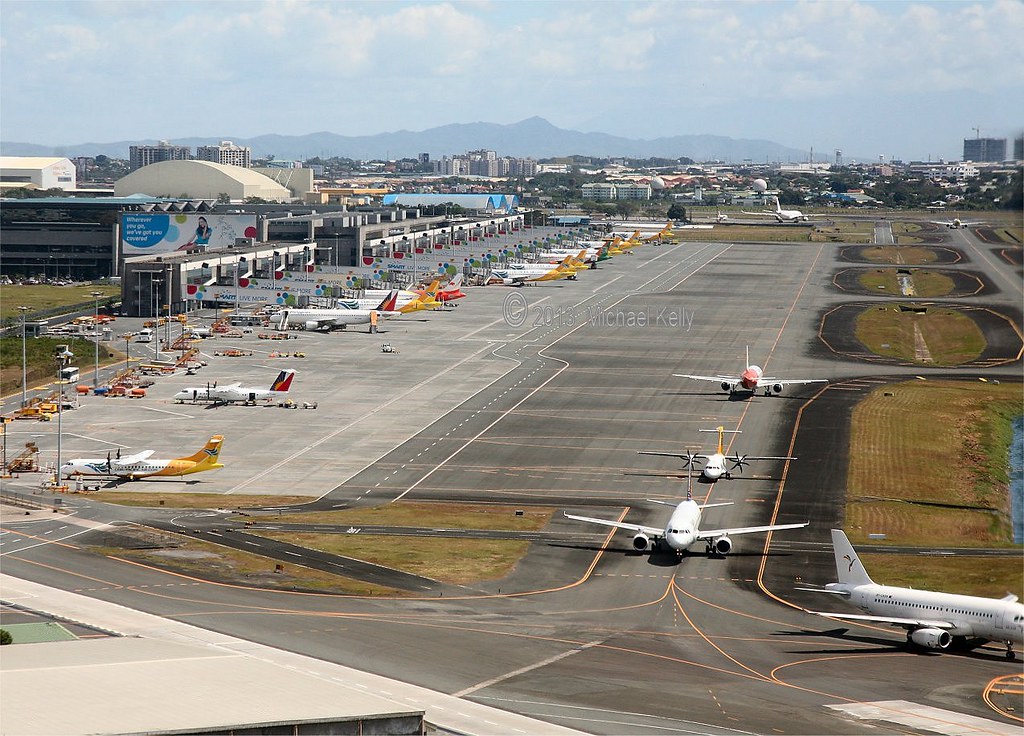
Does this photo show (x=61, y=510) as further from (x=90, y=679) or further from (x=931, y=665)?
(x=931, y=665)

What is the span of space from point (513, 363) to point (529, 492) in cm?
6283

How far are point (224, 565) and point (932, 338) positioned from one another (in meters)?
130

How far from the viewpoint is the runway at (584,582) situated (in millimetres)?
58969

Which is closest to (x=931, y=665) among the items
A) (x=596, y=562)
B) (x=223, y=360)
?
(x=596, y=562)

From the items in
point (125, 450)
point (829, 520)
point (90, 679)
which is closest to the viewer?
point (90, 679)

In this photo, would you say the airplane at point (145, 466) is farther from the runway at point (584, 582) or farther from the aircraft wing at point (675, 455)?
the aircraft wing at point (675, 455)

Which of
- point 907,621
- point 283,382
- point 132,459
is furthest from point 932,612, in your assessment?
point 283,382

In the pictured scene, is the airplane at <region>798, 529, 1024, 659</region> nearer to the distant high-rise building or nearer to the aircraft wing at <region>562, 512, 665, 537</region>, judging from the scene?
the aircraft wing at <region>562, 512, 665, 537</region>

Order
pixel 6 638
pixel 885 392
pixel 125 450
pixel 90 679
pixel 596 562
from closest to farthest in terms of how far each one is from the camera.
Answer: pixel 90 679 < pixel 6 638 < pixel 596 562 < pixel 125 450 < pixel 885 392

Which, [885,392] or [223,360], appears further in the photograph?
[223,360]

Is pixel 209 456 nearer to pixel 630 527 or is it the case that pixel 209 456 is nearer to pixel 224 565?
pixel 224 565

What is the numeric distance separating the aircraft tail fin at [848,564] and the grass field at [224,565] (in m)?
24.8

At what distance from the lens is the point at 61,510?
9594cm

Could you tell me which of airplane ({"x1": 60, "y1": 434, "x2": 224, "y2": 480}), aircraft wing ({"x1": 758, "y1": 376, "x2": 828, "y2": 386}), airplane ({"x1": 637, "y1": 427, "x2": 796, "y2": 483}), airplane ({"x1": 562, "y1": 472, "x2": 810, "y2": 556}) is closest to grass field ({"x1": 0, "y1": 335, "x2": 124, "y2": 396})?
airplane ({"x1": 60, "y1": 434, "x2": 224, "y2": 480})
